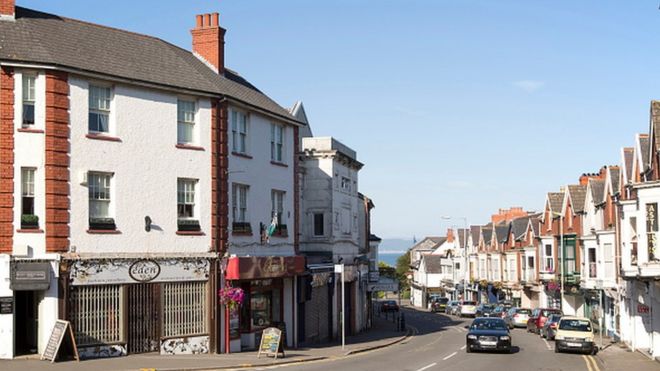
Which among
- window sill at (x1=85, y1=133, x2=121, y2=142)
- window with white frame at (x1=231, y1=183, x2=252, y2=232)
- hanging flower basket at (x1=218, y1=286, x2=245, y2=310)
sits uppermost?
window sill at (x1=85, y1=133, x2=121, y2=142)

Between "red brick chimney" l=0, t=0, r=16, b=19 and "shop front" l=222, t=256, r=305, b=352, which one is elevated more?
"red brick chimney" l=0, t=0, r=16, b=19

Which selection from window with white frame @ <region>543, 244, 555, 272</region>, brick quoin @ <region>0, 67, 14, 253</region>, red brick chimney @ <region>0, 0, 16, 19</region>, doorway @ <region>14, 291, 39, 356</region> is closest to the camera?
brick quoin @ <region>0, 67, 14, 253</region>

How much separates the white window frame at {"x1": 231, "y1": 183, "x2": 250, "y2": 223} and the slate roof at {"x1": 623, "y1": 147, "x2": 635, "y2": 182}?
1973cm

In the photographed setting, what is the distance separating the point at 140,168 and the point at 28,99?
4608 millimetres

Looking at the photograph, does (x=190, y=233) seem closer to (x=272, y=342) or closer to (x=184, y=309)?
(x=184, y=309)

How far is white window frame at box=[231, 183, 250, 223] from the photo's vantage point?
3384 cm

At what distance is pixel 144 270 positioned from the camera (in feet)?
96.4

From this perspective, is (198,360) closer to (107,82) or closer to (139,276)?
(139,276)

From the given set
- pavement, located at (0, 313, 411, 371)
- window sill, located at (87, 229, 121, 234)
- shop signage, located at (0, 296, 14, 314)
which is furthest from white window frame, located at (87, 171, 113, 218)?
pavement, located at (0, 313, 411, 371)

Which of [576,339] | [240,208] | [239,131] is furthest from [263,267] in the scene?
[576,339]

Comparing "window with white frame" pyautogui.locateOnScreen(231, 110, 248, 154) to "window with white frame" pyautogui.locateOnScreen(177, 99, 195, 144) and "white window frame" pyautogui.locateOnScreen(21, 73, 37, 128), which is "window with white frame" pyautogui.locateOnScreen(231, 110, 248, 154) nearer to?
"window with white frame" pyautogui.locateOnScreen(177, 99, 195, 144)

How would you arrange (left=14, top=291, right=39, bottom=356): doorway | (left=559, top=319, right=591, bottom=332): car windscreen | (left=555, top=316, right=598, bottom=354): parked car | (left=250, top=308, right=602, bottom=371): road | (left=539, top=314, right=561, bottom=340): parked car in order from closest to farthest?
(left=14, top=291, right=39, bottom=356): doorway → (left=250, top=308, right=602, bottom=371): road → (left=555, top=316, right=598, bottom=354): parked car → (left=559, top=319, right=591, bottom=332): car windscreen → (left=539, top=314, right=561, bottom=340): parked car

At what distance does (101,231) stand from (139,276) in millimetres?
2099

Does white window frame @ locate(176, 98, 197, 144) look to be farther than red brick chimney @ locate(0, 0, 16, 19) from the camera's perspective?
Yes
